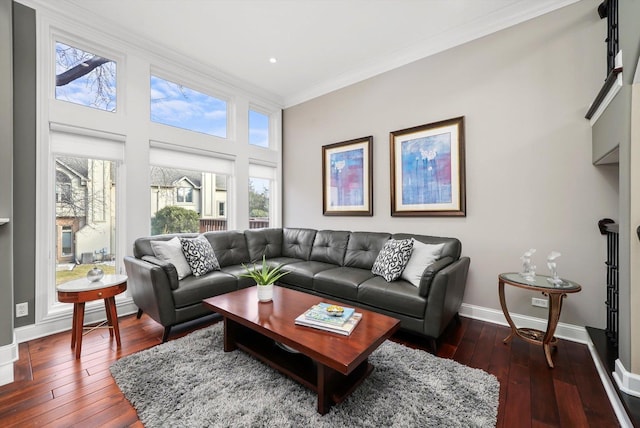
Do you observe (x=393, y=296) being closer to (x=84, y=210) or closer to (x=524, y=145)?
(x=524, y=145)

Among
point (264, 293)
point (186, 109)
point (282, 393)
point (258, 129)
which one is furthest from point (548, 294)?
point (186, 109)

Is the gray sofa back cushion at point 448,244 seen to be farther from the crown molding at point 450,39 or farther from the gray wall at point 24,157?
the gray wall at point 24,157

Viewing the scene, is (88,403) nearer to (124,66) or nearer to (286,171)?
(124,66)

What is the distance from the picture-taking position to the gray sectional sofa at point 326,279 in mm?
2270

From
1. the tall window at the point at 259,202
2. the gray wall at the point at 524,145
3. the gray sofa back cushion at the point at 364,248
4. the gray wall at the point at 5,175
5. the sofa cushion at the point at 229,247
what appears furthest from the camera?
the tall window at the point at 259,202

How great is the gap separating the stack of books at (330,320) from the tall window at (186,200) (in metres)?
2.51

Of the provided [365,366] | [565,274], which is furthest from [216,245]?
[565,274]

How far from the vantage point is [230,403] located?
1.60 m

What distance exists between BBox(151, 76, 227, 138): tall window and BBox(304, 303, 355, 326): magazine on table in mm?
3056

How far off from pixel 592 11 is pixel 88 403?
4748 millimetres

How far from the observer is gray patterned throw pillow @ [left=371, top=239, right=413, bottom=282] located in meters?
2.71

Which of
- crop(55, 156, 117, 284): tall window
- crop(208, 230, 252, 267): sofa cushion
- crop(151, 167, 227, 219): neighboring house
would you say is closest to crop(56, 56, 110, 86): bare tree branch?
crop(55, 156, 117, 284): tall window

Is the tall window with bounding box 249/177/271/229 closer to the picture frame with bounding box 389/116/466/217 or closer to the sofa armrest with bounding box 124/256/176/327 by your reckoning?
the sofa armrest with bounding box 124/256/176/327

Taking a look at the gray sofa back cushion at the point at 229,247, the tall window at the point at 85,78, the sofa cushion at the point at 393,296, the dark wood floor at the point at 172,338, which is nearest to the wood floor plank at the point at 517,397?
the dark wood floor at the point at 172,338
